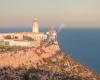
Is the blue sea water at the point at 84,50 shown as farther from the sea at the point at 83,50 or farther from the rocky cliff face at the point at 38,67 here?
the rocky cliff face at the point at 38,67

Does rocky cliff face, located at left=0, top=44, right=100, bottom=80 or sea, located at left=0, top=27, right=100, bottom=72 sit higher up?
sea, located at left=0, top=27, right=100, bottom=72

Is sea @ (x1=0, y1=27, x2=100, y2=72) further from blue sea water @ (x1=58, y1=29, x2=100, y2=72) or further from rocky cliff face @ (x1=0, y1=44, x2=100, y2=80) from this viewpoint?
rocky cliff face @ (x1=0, y1=44, x2=100, y2=80)

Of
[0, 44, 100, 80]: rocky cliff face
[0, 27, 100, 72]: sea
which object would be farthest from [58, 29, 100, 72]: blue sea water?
[0, 44, 100, 80]: rocky cliff face

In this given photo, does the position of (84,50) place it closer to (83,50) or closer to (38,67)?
(83,50)

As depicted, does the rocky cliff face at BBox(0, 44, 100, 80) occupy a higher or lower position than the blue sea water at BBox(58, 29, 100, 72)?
lower

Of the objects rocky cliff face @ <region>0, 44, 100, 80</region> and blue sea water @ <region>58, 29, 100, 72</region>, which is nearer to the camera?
rocky cliff face @ <region>0, 44, 100, 80</region>

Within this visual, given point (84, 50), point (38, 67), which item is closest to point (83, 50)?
point (84, 50)

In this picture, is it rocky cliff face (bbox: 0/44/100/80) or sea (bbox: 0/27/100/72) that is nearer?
rocky cliff face (bbox: 0/44/100/80)

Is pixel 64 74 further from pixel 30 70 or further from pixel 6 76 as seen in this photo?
pixel 6 76

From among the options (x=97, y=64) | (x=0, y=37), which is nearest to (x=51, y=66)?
(x=0, y=37)
